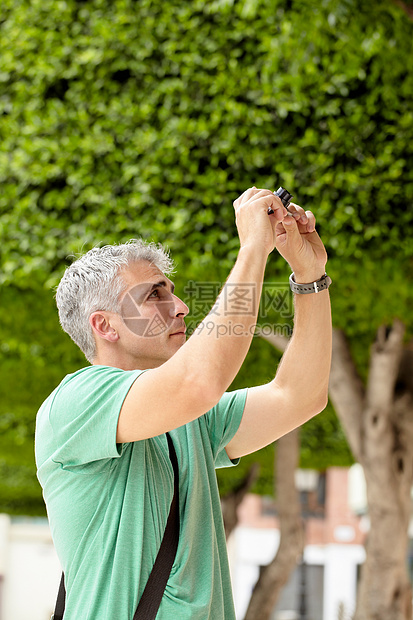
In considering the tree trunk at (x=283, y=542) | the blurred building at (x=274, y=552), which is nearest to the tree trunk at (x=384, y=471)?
the tree trunk at (x=283, y=542)

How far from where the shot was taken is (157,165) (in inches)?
213

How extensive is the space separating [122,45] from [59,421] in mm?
4619

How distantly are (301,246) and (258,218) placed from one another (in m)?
0.37

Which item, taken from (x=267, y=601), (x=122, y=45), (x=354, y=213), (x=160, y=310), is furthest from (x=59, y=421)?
(x=267, y=601)

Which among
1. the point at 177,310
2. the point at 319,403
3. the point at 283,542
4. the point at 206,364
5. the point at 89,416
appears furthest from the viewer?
the point at 283,542

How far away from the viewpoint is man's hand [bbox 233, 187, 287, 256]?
1743mm

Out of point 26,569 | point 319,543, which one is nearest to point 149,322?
point 319,543

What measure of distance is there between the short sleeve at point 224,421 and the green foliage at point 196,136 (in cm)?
249

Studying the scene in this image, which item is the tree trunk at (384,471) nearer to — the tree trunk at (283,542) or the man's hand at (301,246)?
the tree trunk at (283,542)

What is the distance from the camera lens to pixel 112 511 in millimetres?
1816

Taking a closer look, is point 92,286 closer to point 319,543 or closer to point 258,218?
point 258,218

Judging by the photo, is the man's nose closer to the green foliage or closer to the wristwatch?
the wristwatch

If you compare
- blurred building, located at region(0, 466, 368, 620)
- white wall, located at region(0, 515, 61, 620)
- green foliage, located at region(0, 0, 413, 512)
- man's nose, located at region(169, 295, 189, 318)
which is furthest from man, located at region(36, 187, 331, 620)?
white wall, located at region(0, 515, 61, 620)

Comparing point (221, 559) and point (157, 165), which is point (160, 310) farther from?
point (157, 165)
